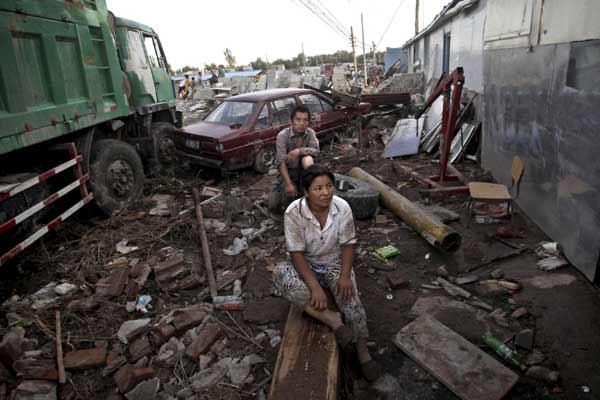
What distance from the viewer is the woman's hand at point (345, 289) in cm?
264

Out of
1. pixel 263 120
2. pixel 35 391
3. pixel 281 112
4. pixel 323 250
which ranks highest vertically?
pixel 281 112

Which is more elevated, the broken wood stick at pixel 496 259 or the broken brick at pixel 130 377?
the broken wood stick at pixel 496 259

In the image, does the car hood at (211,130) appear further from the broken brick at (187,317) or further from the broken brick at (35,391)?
the broken brick at (35,391)

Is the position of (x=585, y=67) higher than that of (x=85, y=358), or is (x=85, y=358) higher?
(x=585, y=67)

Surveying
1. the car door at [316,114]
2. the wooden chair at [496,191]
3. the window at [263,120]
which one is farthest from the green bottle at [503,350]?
the car door at [316,114]

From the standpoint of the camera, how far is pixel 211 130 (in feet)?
23.7

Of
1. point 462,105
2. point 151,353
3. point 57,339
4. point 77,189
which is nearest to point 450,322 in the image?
point 151,353

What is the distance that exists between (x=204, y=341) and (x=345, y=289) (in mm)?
1264

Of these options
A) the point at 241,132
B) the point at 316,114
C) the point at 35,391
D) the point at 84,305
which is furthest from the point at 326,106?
the point at 35,391

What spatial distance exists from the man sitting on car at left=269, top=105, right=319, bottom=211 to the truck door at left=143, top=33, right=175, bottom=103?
404 cm

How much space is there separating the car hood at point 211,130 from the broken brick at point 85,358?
178 inches

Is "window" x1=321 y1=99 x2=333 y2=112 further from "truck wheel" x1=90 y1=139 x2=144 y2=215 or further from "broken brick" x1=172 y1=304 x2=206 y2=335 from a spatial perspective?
"broken brick" x1=172 y1=304 x2=206 y2=335

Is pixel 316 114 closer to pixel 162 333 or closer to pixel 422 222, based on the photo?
pixel 422 222

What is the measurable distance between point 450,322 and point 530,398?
813 millimetres
